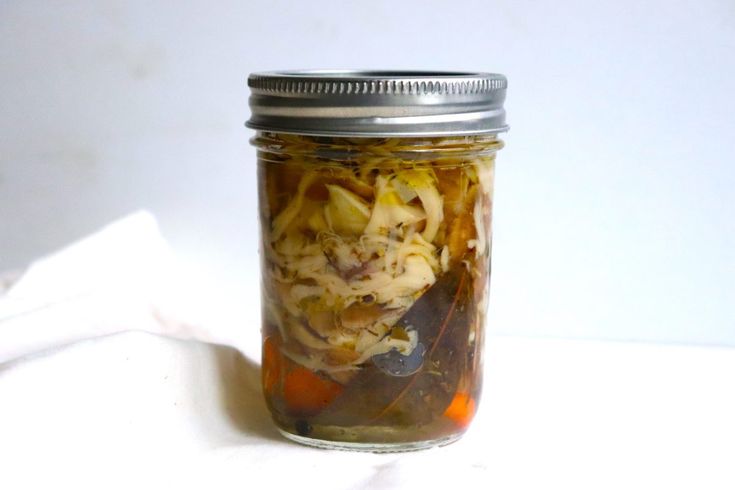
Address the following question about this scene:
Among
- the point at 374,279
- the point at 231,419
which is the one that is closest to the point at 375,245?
the point at 374,279

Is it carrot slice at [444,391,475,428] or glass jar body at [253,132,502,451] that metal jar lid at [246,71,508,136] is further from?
carrot slice at [444,391,475,428]

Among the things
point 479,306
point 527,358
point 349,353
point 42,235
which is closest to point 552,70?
point 527,358

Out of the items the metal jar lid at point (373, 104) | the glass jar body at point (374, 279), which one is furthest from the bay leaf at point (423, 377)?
the metal jar lid at point (373, 104)

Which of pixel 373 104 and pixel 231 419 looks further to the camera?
pixel 231 419

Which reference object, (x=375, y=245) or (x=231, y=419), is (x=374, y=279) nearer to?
(x=375, y=245)

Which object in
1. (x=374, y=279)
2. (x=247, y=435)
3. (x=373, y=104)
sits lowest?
(x=247, y=435)

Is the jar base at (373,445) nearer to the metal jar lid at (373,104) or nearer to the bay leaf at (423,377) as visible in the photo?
the bay leaf at (423,377)

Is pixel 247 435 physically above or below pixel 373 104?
below

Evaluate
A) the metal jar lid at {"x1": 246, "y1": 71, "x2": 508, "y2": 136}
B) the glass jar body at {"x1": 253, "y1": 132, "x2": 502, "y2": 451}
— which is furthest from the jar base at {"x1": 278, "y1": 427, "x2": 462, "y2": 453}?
the metal jar lid at {"x1": 246, "y1": 71, "x2": 508, "y2": 136}
